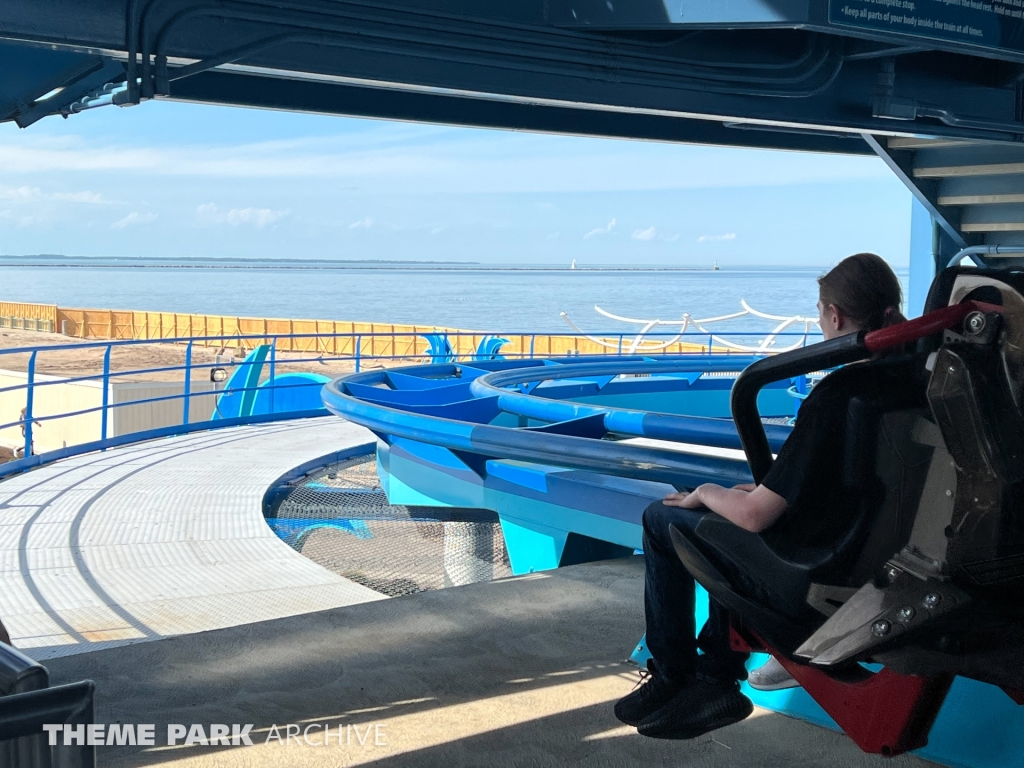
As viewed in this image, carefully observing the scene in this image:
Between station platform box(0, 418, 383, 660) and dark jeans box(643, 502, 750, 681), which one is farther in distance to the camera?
station platform box(0, 418, 383, 660)

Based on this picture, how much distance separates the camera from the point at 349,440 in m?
9.52

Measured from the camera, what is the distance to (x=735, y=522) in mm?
2033

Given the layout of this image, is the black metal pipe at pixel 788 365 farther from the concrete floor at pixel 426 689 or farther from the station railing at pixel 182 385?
the station railing at pixel 182 385

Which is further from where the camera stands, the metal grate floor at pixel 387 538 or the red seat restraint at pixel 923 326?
the metal grate floor at pixel 387 538

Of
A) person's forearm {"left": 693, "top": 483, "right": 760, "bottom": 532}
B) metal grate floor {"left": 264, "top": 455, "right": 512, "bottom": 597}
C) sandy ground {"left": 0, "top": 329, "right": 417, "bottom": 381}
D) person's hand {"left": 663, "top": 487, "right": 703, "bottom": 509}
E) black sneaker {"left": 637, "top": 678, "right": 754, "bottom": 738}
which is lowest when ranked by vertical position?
sandy ground {"left": 0, "top": 329, "right": 417, "bottom": 381}

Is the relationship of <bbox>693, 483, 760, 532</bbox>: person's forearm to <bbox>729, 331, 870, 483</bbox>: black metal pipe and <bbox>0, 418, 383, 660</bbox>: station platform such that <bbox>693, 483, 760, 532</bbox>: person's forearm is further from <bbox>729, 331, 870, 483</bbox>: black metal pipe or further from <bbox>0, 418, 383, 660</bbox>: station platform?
<bbox>0, 418, 383, 660</bbox>: station platform

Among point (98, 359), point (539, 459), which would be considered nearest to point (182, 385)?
point (539, 459)

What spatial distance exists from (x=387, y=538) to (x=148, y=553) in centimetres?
149

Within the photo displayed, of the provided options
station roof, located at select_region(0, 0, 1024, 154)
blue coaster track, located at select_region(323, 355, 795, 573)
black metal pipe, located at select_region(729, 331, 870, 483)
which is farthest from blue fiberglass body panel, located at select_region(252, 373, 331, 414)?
black metal pipe, located at select_region(729, 331, 870, 483)

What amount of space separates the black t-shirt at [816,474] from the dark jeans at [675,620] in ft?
1.10

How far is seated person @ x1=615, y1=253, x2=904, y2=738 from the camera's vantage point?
191 centimetres

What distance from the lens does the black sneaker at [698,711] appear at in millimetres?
2268

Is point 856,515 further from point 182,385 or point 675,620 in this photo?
point 182,385

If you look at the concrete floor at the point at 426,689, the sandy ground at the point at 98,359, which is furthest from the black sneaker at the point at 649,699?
the sandy ground at the point at 98,359
